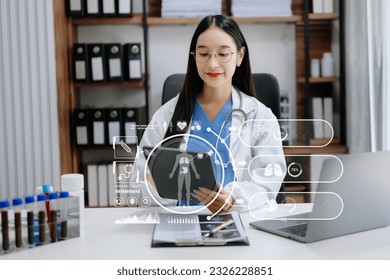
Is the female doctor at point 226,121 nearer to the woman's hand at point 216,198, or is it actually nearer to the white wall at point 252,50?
the woman's hand at point 216,198

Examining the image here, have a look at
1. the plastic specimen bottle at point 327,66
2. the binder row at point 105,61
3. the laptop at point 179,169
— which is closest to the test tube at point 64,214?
the laptop at point 179,169

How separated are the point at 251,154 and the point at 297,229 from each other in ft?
0.65

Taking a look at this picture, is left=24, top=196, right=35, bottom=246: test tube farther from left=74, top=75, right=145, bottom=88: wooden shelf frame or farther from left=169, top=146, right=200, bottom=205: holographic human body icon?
left=74, top=75, right=145, bottom=88: wooden shelf frame

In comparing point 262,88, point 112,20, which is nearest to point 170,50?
point 112,20

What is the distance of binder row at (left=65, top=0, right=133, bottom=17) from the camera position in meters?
2.21

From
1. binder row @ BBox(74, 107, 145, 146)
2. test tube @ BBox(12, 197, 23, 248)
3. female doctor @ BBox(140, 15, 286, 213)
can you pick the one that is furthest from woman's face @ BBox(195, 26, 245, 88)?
binder row @ BBox(74, 107, 145, 146)

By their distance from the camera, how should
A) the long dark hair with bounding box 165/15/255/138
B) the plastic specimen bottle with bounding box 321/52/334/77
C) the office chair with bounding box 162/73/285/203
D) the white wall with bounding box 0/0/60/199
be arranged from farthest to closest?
the plastic specimen bottle with bounding box 321/52/334/77 < the white wall with bounding box 0/0/60/199 < the office chair with bounding box 162/73/285/203 < the long dark hair with bounding box 165/15/255/138

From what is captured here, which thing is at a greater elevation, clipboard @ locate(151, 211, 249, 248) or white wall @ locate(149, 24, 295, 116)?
white wall @ locate(149, 24, 295, 116)

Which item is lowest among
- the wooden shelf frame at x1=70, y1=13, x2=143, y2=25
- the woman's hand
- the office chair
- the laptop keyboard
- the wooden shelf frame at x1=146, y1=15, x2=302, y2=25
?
the laptop keyboard

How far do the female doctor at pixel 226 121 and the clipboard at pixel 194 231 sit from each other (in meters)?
0.03

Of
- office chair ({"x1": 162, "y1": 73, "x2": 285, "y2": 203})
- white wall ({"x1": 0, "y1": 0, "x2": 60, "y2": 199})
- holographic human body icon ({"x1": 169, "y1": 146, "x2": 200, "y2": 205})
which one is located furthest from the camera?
white wall ({"x1": 0, "y1": 0, "x2": 60, "y2": 199})

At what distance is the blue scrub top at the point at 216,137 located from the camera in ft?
2.92

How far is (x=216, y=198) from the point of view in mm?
924

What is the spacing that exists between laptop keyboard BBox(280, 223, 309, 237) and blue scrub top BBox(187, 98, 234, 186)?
0.17m
